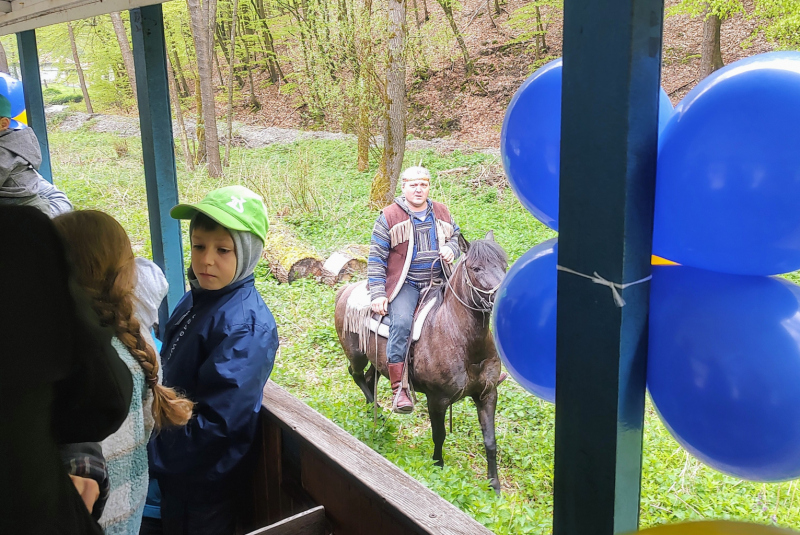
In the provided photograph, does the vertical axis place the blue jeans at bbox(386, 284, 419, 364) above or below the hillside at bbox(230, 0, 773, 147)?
below

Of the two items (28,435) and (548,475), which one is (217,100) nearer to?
(548,475)

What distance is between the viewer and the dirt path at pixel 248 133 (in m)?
10.4

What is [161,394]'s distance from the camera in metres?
0.82

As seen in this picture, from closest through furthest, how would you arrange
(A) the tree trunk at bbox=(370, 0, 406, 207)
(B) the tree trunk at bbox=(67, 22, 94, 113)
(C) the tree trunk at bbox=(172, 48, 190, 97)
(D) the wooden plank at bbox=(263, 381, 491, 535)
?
(D) the wooden plank at bbox=(263, 381, 491, 535), (A) the tree trunk at bbox=(370, 0, 406, 207), (C) the tree trunk at bbox=(172, 48, 190, 97), (B) the tree trunk at bbox=(67, 22, 94, 113)

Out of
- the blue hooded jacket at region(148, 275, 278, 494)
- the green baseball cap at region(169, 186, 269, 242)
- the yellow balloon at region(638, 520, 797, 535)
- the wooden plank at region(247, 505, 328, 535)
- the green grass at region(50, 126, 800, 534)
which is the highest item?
the yellow balloon at region(638, 520, 797, 535)

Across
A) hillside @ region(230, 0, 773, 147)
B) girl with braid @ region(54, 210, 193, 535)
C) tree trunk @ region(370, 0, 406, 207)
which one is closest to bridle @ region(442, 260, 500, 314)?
girl with braid @ region(54, 210, 193, 535)

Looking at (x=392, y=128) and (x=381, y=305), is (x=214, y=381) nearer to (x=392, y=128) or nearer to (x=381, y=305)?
(x=381, y=305)

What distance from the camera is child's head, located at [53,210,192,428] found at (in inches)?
13.6

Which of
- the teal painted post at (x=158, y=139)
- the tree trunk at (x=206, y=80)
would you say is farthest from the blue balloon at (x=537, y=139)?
the tree trunk at (x=206, y=80)

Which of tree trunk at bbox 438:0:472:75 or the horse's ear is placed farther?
tree trunk at bbox 438:0:472:75

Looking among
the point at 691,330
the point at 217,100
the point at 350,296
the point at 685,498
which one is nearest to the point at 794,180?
the point at 691,330

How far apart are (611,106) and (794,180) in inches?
9.5

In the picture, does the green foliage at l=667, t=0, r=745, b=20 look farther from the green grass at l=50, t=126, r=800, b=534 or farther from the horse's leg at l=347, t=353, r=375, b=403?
the horse's leg at l=347, t=353, r=375, b=403

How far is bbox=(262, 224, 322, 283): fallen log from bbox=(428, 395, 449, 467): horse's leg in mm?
3184
